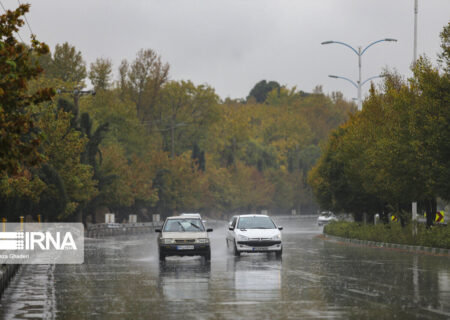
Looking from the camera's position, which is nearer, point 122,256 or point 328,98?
point 122,256

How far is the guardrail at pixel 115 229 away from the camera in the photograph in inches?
2447

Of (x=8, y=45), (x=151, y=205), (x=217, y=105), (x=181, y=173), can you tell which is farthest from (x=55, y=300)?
(x=217, y=105)

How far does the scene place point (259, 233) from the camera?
106 feet

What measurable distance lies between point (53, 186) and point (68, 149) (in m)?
5.43

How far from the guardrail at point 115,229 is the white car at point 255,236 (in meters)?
28.2

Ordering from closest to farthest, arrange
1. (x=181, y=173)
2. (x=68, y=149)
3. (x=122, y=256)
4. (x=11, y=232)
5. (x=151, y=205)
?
(x=11, y=232), (x=122, y=256), (x=68, y=149), (x=151, y=205), (x=181, y=173)

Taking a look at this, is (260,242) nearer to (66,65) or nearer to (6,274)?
(6,274)

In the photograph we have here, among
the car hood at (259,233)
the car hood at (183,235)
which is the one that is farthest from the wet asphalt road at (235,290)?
the car hood at (259,233)

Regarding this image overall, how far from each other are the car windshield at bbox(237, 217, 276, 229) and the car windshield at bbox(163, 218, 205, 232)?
2.83 m

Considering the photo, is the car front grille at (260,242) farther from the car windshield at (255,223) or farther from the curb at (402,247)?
the curb at (402,247)

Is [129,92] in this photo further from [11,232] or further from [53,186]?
[11,232]

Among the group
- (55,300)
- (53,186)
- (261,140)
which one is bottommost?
(55,300)

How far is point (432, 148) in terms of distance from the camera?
35812 mm

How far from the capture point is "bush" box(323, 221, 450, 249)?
3699 cm
